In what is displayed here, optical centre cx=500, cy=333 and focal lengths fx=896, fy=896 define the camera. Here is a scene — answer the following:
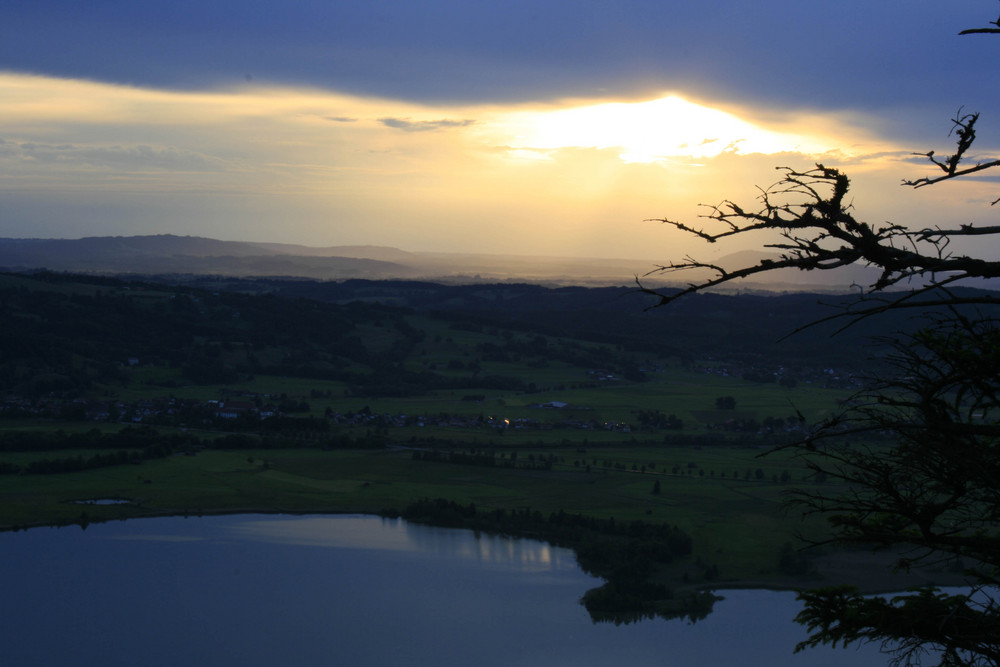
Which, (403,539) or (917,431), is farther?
(403,539)

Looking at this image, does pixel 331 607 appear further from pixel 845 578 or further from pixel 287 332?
pixel 287 332

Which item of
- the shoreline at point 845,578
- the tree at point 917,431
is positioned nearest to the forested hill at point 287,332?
the shoreline at point 845,578

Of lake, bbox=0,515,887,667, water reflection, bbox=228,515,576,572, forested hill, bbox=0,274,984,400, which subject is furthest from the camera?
forested hill, bbox=0,274,984,400

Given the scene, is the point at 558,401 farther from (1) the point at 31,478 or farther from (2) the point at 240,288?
(2) the point at 240,288

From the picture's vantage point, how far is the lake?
1439 centimetres

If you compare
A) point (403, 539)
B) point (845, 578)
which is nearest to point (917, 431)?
point (845, 578)

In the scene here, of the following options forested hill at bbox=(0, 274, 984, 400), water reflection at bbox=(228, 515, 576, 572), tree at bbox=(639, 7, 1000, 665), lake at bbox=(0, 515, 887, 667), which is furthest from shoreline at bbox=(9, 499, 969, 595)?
forested hill at bbox=(0, 274, 984, 400)

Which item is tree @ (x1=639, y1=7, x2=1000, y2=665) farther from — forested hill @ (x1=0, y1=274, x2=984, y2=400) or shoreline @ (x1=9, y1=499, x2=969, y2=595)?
forested hill @ (x1=0, y1=274, x2=984, y2=400)

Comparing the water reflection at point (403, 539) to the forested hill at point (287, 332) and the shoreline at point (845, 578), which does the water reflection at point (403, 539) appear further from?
the forested hill at point (287, 332)

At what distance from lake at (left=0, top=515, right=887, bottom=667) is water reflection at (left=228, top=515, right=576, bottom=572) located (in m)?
0.07

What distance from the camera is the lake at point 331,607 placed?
14.4 m

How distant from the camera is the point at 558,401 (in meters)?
40.7

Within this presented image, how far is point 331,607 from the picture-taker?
16.4 metres

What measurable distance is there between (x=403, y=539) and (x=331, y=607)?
14.8ft
